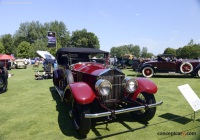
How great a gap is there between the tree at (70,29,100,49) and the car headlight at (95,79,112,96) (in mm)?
62654

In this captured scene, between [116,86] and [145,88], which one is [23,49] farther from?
[145,88]

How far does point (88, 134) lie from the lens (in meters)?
4.02

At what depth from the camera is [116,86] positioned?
173 inches

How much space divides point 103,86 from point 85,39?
63156 millimetres

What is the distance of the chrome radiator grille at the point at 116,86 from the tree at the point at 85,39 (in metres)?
62.3

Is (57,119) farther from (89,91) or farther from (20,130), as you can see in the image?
(89,91)

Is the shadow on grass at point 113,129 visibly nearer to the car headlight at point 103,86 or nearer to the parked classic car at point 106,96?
the parked classic car at point 106,96

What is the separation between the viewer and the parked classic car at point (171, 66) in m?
12.6

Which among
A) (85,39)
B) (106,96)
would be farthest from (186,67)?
(85,39)

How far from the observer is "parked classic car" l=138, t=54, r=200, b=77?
41.3ft

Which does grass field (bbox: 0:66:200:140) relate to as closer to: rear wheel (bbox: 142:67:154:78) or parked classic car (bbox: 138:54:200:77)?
parked classic car (bbox: 138:54:200:77)

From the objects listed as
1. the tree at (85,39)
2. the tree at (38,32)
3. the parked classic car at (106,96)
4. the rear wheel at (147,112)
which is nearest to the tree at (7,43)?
the tree at (38,32)

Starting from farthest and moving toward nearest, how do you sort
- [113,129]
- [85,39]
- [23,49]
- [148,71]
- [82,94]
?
[85,39] → [23,49] → [148,71] → [113,129] → [82,94]

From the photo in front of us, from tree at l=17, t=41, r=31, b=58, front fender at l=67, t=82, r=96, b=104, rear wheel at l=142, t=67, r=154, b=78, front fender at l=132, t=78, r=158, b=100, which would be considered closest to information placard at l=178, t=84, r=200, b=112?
front fender at l=132, t=78, r=158, b=100
